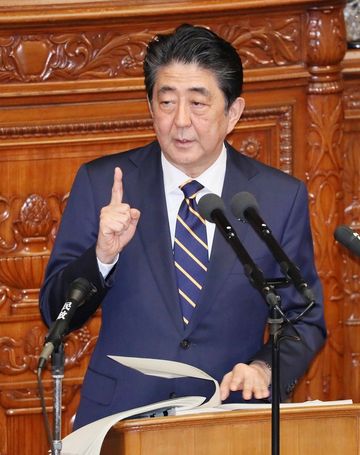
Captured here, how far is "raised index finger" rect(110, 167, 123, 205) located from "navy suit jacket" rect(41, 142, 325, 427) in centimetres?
22

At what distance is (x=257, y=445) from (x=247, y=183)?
100cm

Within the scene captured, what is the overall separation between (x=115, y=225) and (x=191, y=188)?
0.47 meters

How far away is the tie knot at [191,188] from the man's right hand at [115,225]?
0.26 metres

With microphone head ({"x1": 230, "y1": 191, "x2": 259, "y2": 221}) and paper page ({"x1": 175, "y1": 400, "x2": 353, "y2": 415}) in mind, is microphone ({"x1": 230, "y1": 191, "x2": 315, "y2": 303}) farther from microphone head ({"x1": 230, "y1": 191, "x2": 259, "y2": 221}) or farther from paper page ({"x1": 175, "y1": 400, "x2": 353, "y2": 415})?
paper page ({"x1": 175, "y1": 400, "x2": 353, "y2": 415})

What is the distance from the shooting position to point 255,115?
4.69m

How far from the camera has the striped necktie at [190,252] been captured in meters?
3.50

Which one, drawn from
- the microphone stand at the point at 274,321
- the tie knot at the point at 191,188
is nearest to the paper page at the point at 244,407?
the microphone stand at the point at 274,321

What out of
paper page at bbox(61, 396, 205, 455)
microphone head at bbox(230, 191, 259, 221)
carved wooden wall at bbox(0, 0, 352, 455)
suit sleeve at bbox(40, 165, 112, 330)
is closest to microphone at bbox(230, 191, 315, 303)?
microphone head at bbox(230, 191, 259, 221)

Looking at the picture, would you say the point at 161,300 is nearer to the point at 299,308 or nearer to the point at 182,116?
the point at 299,308

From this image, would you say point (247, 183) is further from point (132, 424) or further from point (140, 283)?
point (132, 424)

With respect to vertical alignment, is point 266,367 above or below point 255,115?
below

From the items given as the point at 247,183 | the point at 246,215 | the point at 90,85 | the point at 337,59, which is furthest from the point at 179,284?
the point at 337,59

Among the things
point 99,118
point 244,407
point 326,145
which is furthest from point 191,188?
point 326,145

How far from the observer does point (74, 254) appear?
346cm
